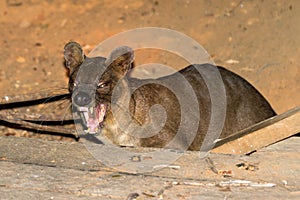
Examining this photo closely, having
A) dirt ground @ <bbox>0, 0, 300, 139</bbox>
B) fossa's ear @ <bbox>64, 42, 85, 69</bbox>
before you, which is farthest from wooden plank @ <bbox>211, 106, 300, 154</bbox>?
dirt ground @ <bbox>0, 0, 300, 139</bbox>

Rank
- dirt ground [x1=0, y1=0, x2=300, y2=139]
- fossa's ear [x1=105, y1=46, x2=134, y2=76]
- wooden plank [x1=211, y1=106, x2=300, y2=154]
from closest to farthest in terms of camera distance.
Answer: wooden plank [x1=211, y1=106, x2=300, y2=154] → fossa's ear [x1=105, y1=46, x2=134, y2=76] → dirt ground [x1=0, y1=0, x2=300, y2=139]

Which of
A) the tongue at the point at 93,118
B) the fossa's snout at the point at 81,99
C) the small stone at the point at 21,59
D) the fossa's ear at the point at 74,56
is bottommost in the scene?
the tongue at the point at 93,118

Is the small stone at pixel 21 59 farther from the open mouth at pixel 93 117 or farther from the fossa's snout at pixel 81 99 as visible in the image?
the fossa's snout at pixel 81 99

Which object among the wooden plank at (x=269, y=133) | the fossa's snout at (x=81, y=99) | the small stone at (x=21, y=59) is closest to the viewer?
the wooden plank at (x=269, y=133)

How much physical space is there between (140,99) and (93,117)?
641 mm

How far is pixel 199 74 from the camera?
683cm

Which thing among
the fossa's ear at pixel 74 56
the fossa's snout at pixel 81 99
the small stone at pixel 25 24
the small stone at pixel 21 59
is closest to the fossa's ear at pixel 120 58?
the fossa's ear at pixel 74 56

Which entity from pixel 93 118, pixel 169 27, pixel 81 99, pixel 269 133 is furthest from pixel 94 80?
pixel 169 27

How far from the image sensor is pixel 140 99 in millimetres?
6219

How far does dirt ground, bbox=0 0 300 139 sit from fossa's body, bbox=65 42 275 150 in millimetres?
1423

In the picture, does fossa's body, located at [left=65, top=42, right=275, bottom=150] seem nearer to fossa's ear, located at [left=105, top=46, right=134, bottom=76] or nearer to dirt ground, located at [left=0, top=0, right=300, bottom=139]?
fossa's ear, located at [left=105, top=46, right=134, bottom=76]

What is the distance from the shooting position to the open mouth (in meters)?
5.64

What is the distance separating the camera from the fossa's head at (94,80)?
17.9 ft

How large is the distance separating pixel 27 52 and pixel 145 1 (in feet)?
6.12
